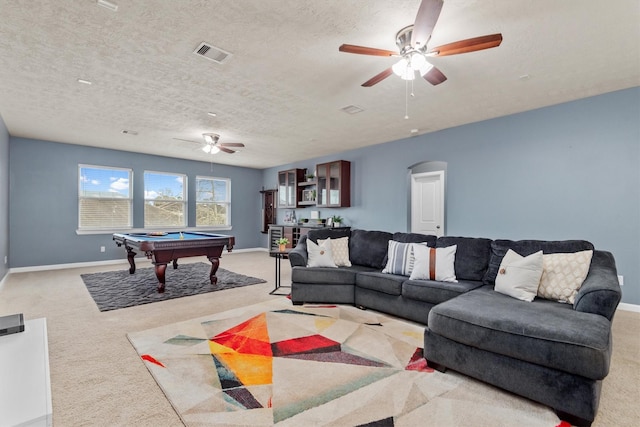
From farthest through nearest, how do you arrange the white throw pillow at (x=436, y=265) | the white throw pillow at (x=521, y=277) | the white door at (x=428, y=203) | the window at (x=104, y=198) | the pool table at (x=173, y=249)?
1. the window at (x=104, y=198)
2. the white door at (x=428, y=203)
3. the pool table at (x=173, y=249)
4. the white throw pillow at (x=436, y=265)
5. the white throw pillow at (x=521, y=277)

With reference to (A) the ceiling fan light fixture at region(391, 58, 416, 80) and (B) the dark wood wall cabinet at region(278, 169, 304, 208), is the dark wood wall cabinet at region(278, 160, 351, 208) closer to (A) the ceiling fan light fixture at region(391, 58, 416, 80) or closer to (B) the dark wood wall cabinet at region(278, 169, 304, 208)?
(B) the dark wood wall cabinet at region(278, 169, 304, 208)

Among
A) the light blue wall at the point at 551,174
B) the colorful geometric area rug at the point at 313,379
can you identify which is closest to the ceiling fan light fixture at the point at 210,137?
the colorful geometric area rug at the point at 313,379

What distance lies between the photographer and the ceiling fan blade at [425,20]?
1833mm

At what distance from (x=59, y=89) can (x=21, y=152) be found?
3.66 metres

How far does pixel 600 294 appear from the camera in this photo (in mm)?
2051

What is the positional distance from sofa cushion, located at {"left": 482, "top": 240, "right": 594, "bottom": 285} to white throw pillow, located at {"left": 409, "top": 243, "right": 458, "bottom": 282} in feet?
1.18

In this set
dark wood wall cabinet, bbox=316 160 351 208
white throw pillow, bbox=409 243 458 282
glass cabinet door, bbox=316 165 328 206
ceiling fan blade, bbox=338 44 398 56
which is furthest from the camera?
glass cabinet door, bbox=316 165 328 206

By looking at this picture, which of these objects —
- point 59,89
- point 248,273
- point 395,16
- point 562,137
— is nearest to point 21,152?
point 59,89

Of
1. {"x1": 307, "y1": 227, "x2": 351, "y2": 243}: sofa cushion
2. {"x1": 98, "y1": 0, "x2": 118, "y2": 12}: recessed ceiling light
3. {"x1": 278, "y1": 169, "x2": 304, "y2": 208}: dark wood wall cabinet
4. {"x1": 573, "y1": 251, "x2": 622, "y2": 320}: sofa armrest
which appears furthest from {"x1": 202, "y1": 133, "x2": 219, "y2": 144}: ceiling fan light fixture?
{"x1": 573, "y1": 251, "x2": 622, "y2": 320}: sofa armrest

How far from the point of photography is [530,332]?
6.09ft

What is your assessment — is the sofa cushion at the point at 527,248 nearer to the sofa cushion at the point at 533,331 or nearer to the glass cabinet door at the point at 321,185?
the sofa cushion at the point at 533,331

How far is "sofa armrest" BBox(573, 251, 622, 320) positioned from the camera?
2.01 m

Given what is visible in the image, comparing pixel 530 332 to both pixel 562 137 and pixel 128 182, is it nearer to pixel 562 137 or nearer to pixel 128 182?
pixel 562 137

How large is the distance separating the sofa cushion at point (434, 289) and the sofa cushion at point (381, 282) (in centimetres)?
9
